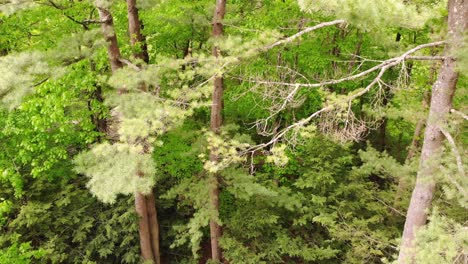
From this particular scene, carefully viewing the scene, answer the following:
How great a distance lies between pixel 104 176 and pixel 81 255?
14.8ft

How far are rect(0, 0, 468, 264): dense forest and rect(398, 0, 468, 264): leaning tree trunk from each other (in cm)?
3

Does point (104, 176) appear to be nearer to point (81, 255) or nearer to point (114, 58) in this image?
point (114, 58)

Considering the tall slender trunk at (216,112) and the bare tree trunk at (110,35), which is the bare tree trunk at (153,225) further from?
the bare tree trunk at (110,35)

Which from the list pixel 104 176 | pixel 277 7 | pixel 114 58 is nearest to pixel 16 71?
pixel 114 58

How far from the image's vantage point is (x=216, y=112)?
791cm

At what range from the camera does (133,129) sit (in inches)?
211

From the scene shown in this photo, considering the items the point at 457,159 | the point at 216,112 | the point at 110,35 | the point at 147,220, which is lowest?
the point at 147,220

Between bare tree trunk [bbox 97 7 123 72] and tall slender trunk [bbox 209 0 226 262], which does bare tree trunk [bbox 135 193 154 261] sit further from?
bare tree trunk [bbox 97 7 123 72]

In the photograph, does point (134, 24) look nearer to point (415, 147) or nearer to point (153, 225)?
point (153, 225)

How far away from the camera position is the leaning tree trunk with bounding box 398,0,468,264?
437 centimetres

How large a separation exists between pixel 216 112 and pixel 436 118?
445cm

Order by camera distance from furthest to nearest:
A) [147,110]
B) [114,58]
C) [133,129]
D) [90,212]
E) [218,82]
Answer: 1. [90,212]
2. [218,82]
3. [114,58]
4. [147,110]
5. [133,129]

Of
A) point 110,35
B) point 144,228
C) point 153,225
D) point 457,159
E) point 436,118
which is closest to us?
point 457,159

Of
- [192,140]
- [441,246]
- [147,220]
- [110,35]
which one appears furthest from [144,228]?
[441,246]
